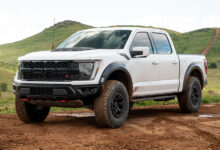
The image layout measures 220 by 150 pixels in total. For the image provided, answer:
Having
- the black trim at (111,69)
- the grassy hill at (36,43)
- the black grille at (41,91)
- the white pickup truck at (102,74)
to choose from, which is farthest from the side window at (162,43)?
the grassy hill at (36,43)

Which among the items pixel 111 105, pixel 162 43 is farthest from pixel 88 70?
pixel 162 43

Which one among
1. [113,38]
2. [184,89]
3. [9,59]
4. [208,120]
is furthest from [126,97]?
[9,59]

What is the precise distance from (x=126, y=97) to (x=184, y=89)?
2864 millimetres

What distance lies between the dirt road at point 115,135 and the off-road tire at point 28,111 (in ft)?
0.57

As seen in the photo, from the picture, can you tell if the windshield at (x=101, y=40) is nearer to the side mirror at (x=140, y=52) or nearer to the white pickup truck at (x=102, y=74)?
the white pickup truck at (x=102, y=74)

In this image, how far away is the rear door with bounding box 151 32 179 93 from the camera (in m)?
9.02

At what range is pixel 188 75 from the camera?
10.1m

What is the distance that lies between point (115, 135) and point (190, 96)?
4.00 m

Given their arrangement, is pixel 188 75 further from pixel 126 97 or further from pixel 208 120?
pixel 126 97

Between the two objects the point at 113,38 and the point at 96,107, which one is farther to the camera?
the point at 113,38

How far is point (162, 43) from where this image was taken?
31.0 ft

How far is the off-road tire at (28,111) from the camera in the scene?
7.95 m

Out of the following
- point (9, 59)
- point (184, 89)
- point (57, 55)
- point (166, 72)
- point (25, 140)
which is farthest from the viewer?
point (9, 59)

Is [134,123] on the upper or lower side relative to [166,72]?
lower
